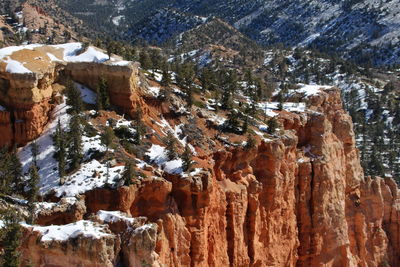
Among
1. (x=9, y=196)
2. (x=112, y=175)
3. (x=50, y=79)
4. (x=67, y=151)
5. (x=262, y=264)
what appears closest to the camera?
(x=9, y=196)

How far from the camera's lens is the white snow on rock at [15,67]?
2381 inches

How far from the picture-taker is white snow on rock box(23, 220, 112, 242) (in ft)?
131

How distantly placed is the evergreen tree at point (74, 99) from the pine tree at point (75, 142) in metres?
2.41

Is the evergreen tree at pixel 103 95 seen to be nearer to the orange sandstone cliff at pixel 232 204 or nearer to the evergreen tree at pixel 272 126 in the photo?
the orange sandstone cliff at pixel 232 204

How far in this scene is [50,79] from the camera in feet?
211

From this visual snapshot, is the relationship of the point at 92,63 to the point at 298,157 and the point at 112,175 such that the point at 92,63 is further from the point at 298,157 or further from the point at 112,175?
the point at 298,157

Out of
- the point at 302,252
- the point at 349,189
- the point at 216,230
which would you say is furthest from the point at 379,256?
the point at 216,230

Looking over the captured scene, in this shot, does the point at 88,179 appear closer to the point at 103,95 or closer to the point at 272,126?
the point at 103,95

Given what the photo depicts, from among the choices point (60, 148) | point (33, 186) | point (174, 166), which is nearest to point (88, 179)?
point (60, 148)

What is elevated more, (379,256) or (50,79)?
(50,79)

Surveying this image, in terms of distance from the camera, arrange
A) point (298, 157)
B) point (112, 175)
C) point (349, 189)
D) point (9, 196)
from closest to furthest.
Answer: point (9, 196) < point (112, 175) < point (298, 157) < point (349, 189)

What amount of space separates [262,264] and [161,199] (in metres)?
19.9

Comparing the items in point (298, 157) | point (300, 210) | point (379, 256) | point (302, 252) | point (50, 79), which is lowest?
point (379, 256)

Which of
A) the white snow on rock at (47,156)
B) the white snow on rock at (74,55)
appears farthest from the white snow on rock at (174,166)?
the white snow on rock at (74,55)
